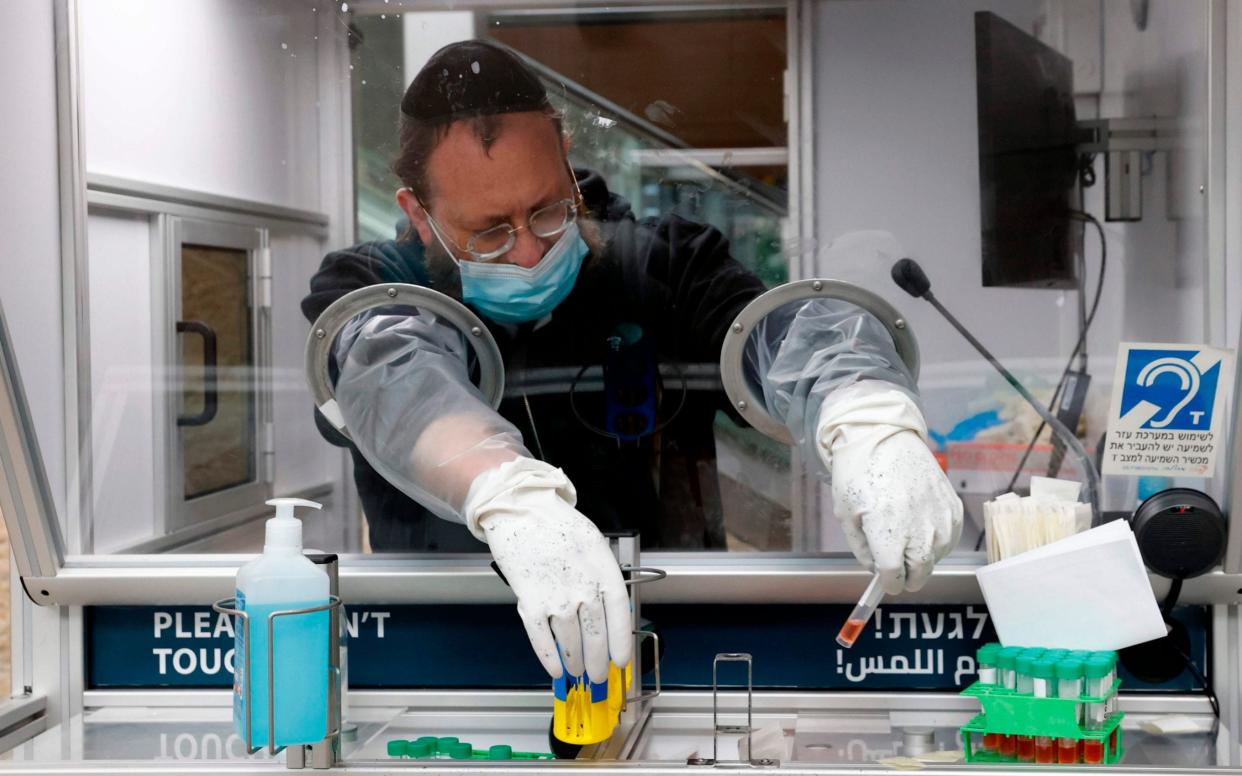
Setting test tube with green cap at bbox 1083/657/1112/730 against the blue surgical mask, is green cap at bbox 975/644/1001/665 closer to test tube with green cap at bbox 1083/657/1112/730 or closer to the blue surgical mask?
test tube with green cap at bbox 1083/657/1112/730

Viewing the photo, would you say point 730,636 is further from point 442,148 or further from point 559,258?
point 442,148

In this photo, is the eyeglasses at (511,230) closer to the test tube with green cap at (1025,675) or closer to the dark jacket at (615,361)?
the dark jacket at (615,361)

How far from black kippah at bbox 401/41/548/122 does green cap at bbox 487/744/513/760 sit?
808 millimetres

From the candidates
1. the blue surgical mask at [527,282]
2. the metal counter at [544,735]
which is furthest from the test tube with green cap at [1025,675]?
the blue surgical mask at [527,282]

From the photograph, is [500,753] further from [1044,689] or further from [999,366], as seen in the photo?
[999,366]

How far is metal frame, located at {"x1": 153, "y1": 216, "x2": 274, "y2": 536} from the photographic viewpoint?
171cm

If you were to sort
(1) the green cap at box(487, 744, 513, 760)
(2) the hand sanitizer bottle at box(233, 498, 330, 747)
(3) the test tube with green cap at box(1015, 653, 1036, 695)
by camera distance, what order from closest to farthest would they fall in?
(2) the hand sanitizer bottle at box(233, 498, 330, 747), (3) the test tube with green cap at box(1015, 653, 1036, 695), (1) the green cap at box(487, 744, 513, 760)

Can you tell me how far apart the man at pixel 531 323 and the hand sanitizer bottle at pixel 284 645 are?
22 centimetres

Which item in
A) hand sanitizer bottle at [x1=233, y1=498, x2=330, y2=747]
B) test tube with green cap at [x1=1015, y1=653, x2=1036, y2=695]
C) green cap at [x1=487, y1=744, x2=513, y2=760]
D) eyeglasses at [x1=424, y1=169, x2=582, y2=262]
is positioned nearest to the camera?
hand sanitizer bottle at [x1=233, y1=498, x2=330, y2=747]

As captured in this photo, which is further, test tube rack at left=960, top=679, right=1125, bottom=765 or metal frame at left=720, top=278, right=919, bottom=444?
metal frame at left=720, top=278, right=919, bottom=444

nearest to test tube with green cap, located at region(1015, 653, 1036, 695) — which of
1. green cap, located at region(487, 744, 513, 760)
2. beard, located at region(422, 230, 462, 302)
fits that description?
green cap, located at region(487, 744, 513, 760)

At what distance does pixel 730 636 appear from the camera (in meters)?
1.73

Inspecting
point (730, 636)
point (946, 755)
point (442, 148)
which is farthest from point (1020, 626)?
point (442, 148)

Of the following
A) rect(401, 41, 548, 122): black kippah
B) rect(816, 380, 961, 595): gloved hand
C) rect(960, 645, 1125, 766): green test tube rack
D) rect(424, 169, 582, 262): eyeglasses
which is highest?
rect(401, 41, 548, 122): black kippah
